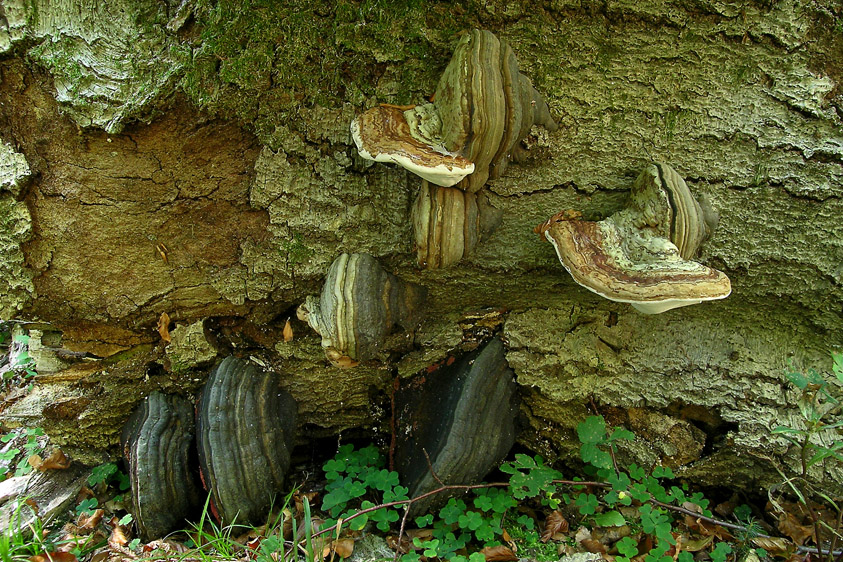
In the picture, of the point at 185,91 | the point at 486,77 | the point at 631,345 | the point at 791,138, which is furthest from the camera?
the point at 631,345

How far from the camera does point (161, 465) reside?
241cm

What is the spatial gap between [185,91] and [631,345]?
245cm

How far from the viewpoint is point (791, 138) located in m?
2.26

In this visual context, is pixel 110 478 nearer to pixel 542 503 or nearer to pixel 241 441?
pixel 241 441

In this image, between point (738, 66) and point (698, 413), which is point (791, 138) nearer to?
point (738, 66)

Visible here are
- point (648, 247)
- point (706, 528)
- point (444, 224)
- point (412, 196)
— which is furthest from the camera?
point (706, 528)

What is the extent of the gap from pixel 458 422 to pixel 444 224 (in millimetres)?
980

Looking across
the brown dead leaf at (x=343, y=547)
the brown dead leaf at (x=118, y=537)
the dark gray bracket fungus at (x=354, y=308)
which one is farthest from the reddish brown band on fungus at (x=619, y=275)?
the brown dead leaf at (x=118, y=537)

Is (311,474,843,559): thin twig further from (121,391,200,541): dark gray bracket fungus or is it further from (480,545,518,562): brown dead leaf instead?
(121,391,200,541): dark gray bracket fungus

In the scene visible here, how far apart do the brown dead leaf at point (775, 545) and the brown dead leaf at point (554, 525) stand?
959mm

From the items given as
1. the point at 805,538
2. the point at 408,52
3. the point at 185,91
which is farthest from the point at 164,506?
the point at 805,538

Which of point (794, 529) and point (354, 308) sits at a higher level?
point (354, 308)

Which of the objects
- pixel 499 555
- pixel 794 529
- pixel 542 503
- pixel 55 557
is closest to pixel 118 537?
pixel 55 557

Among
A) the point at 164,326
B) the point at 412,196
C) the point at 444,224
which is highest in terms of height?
the point at 412,196
